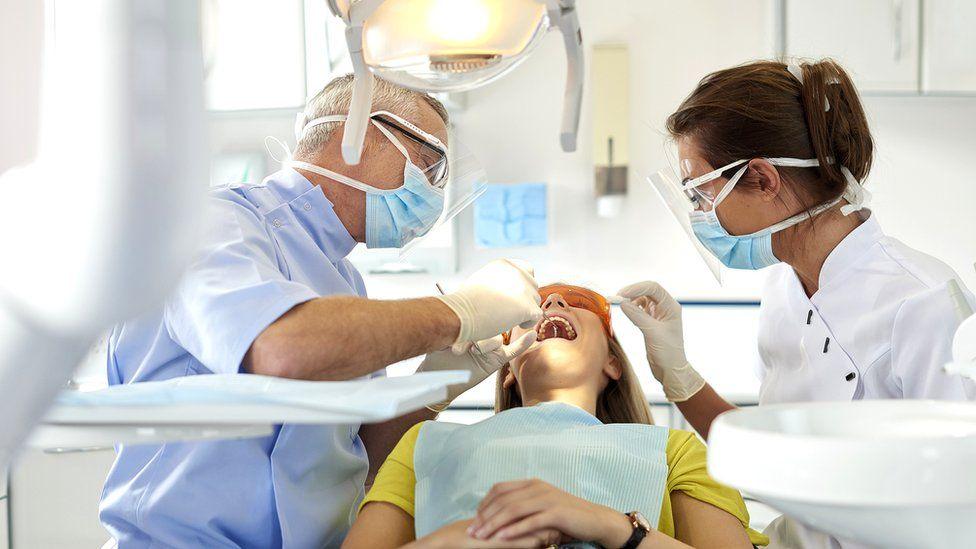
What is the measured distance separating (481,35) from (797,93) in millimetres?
793

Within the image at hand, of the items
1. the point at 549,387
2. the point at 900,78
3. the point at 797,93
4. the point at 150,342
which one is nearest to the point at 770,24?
the point at 900,78

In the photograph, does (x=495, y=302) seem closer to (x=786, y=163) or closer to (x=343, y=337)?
(x=343, y=337)

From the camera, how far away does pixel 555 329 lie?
204 centimetres

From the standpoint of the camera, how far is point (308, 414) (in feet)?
2.56

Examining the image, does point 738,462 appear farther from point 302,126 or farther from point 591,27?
point 591,27

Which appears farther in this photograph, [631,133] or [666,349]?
[631,133]

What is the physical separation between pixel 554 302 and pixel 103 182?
5.31ft

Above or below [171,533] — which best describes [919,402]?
above

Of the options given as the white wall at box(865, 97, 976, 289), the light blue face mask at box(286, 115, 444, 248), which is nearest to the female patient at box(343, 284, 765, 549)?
the light blue face mask at box(286, 115, 444, 248)

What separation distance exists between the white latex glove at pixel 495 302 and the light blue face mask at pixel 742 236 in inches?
15.0

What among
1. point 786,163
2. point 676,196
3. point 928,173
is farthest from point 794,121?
point 928,173

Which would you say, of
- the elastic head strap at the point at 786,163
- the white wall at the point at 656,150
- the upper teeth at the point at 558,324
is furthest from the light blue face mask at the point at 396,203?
the white wall at the point at 656,150

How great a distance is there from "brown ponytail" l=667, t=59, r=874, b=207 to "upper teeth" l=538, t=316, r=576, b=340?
1.59 feet

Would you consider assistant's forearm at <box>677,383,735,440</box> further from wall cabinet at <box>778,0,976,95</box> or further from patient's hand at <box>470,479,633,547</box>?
wall cabinet at <box>778,0,976,95</box>
